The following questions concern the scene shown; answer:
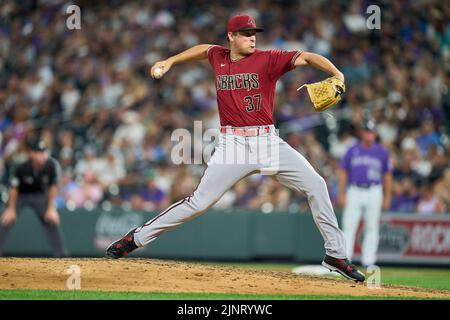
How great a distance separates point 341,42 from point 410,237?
4562 millimetres

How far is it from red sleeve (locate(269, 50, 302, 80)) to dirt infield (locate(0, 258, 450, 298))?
1.89 m

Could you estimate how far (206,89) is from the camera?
16328mm

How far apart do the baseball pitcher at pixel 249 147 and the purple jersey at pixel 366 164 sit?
457 centimetres

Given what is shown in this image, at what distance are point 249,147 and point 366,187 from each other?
5064mm

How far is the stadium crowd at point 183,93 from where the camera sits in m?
14.8

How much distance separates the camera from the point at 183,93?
53.8 ft

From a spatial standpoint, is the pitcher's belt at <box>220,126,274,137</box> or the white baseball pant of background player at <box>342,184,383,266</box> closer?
the pitcher's belt at <box>220,126,274,137</box>

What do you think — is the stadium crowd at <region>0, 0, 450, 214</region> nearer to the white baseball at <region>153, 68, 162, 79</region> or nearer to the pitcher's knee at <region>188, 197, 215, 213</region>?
the pitcher's knee at <region>188, 197, 215, 213</region>

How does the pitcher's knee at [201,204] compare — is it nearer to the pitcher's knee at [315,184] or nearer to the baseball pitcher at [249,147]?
the baseball pitcher at [249,147]

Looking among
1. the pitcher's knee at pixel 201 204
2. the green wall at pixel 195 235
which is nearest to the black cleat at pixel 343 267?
the pitcher's knee at pixel 201 204

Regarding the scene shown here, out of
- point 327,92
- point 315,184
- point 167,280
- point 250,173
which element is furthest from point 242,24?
point 167,280

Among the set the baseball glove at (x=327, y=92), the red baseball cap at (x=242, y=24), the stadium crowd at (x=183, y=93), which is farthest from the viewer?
the stadium crowd at (x=183, y=93)

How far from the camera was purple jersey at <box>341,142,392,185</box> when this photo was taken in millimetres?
12055

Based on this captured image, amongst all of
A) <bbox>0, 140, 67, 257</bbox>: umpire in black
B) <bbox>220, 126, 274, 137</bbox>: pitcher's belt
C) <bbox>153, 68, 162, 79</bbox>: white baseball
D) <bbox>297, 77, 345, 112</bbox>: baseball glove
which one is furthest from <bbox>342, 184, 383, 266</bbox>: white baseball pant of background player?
<bbox>153, 68, 162, 79</bbox>: white baseball
